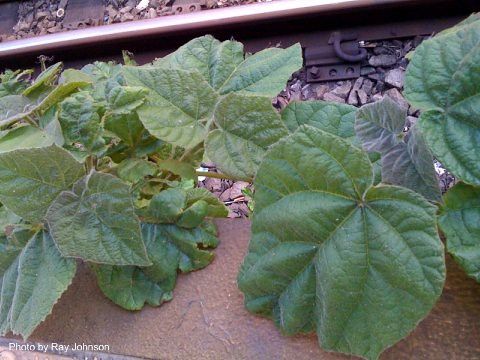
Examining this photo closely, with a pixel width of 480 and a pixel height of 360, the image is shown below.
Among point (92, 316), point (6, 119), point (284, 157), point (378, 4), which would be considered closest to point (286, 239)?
point (284, 157)

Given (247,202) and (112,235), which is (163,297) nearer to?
(112,235)

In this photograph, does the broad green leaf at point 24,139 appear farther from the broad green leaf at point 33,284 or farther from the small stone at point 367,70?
the small stone at point 367,70

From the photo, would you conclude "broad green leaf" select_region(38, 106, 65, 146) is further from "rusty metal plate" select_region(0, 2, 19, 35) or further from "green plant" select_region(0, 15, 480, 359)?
"rusty metal plate" select_region(0, 2, 19, 35)

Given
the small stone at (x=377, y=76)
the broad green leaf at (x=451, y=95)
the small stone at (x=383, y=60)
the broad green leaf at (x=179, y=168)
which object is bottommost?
the small stone at (x=377, y=76)

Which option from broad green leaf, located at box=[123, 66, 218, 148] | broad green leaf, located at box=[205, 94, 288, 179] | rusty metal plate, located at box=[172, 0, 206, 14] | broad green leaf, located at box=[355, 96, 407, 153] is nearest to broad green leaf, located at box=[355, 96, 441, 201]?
broad green leaf, located at box=[355, 96, 407, 153]

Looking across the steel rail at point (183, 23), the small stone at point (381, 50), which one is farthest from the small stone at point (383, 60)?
the steel rail at point (183, 23)

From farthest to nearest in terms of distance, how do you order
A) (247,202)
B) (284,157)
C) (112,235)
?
(247,202) < (112,235) < (284,157)

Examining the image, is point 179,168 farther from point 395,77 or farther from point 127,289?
point 395,77
